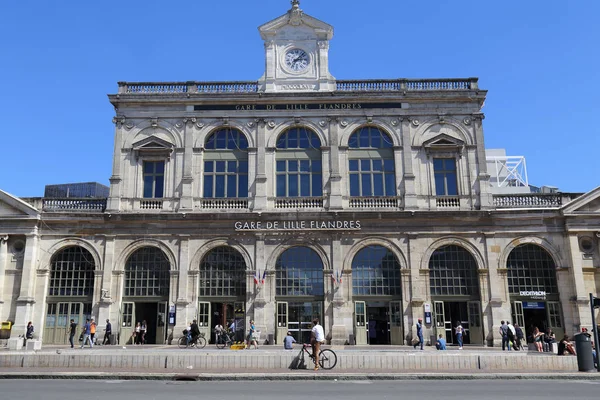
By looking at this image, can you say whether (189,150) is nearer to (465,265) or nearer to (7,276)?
(7,276)

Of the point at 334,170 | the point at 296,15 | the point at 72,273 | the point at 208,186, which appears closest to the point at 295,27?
the point at 296,15

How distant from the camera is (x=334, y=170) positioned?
105 feet

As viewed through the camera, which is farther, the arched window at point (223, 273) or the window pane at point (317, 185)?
the window pane at point (317, 185)

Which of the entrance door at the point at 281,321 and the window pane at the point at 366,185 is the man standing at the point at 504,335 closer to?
the window pane at the point at 366,185

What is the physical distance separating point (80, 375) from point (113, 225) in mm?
16099

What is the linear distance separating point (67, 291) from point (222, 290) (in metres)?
9.04

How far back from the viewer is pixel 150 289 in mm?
31094

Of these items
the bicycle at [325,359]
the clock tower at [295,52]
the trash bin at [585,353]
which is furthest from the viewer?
the clock tower at [295,52]

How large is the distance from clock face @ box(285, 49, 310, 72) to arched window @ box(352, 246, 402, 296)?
12242mm

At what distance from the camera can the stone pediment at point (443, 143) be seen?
32250 mm

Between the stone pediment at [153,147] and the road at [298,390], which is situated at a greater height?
the stone pediment at [153,147]

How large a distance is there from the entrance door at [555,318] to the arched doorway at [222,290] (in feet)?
56.4

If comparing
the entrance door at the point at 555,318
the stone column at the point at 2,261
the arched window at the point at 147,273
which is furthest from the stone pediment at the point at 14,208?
the entrance door at the point at 555,318

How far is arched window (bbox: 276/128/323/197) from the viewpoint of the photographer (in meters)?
32.2
